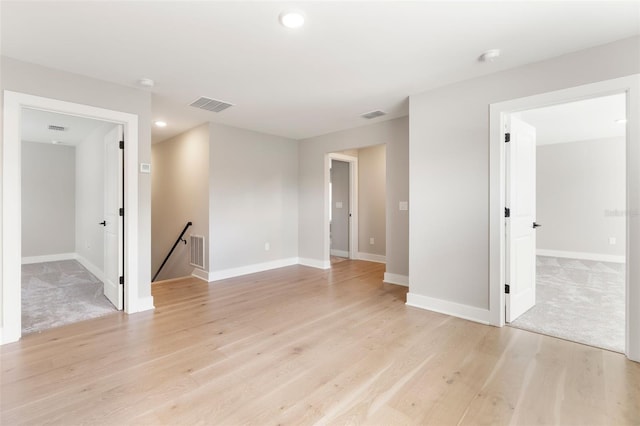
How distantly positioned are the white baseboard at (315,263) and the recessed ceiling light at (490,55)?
408 cm

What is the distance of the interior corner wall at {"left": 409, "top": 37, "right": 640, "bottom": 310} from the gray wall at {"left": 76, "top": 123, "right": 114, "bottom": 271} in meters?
4.40

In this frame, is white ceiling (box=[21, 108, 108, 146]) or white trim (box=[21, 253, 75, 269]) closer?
white ceiling (box=[21, 108, 108, 146])

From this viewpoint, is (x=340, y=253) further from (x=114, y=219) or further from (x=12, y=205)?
(x=12, y=205)

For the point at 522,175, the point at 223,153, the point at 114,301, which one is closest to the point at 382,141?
the point at 522,175

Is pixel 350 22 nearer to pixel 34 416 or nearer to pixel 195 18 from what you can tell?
pixel 195 18

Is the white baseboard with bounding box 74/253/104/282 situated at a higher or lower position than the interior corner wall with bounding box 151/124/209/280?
lower

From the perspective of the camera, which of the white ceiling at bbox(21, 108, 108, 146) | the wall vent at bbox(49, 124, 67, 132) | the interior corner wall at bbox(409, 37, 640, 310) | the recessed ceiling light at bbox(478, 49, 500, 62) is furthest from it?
the wall vent at bbox(49, 124, 67, 132)

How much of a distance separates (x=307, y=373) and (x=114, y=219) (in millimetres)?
2928

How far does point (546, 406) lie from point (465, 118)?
2.58 meters

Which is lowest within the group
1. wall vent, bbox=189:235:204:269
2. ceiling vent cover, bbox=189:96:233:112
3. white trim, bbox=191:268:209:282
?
white trim, bbox=191:268:209:282

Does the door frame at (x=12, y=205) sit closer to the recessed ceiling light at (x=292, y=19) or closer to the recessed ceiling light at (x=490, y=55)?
the recessed ceiling light at (x=292, y=19)

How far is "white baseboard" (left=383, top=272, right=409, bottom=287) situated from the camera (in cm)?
457

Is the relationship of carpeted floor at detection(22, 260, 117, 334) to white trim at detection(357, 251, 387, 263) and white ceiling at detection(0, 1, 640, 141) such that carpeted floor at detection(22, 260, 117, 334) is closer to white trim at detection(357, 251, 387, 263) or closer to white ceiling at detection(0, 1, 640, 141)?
white ceiling at detection(0, 1, 640, 141)

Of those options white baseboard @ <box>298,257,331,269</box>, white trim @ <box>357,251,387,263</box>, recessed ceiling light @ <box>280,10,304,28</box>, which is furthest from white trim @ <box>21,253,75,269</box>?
recessed ceiling light @ <box>280,10,304,28</box>
